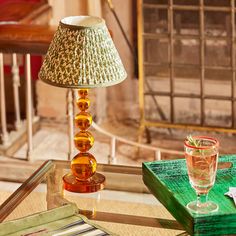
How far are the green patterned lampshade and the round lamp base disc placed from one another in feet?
1.26

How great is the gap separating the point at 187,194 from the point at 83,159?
0.39 metres

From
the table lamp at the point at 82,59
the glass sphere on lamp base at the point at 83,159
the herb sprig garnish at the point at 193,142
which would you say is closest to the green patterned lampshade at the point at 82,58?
the table lamp at the point at 82,59

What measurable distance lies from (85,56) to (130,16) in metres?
2.51

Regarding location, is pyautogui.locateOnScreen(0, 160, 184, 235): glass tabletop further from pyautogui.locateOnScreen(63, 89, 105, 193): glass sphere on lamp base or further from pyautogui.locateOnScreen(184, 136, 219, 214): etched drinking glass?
pyautogui.locateOnScreen(184, 136, 219, 214): etched drinking glass

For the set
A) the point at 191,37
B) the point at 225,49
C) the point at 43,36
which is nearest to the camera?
the point at 43,36

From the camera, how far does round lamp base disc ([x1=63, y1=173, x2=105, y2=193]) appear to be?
2.58 m

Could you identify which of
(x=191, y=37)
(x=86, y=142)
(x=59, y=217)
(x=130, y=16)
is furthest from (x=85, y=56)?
(x=130, y=16)

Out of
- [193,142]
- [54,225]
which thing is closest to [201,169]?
[193,142]

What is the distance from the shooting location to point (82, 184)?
259 centimetres

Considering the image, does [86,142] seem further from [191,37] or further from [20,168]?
[191,37]

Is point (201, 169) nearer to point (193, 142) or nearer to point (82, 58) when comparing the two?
point (193, 142)

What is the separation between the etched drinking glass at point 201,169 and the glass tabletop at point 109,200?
16cm

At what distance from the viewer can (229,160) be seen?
259cm

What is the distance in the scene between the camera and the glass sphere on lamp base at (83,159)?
2566 millimetres
